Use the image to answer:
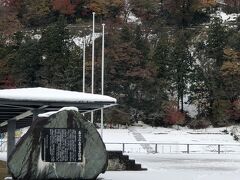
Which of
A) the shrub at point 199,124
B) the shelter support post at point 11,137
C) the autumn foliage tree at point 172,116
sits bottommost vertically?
the shrub at point 199,124

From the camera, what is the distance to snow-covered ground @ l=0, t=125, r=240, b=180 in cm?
1542

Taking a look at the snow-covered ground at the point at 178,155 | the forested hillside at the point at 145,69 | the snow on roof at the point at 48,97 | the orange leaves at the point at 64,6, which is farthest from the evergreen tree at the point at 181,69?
the snow on roof at the point at 48,97

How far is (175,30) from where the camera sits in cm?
6022

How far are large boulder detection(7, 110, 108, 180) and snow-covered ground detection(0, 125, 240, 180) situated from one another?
A: 7.92ft

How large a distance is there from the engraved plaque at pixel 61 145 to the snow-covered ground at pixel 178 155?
2.60 metres

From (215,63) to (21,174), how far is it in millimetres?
42661

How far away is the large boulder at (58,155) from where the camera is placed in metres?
10.3

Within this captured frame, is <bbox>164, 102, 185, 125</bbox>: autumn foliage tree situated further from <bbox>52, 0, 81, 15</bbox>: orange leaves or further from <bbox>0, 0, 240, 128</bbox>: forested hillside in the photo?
<bbox>52, 0, 81, 15</bbox>: orange leaves

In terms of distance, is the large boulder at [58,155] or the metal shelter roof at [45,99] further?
the metal shelter roof at [45,99]

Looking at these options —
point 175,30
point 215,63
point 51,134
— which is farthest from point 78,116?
point 175,30

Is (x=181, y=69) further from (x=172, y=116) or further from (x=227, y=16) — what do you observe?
(x=227, y=16)

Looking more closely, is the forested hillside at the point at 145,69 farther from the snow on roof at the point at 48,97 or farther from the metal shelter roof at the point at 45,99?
the snow on roof at the point at 48,97

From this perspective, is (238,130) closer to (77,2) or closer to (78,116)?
(77,2)

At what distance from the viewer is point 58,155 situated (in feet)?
33.7
